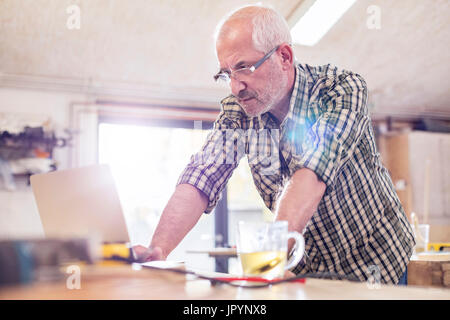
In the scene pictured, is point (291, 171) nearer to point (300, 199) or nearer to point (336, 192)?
point (336, 192)

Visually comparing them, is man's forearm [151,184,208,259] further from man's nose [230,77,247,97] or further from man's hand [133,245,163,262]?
man's nose [230,77,247,97]

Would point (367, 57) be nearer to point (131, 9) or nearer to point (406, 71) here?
point (406, 71)

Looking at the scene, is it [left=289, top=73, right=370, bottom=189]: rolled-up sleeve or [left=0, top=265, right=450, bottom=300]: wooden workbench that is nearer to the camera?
[left=0, top=265, right=450, bottom=300]: wooden workbench

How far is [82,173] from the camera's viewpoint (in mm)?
663

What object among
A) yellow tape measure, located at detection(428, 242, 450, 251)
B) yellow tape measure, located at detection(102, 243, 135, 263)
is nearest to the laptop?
yellow tape measure, located at detection(102, 243, 135, 263)

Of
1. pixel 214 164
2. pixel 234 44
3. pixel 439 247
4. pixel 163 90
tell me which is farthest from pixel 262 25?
pixel 163 90

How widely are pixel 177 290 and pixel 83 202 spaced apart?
234 millimetres

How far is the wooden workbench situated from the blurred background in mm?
2492

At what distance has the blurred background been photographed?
127 inches

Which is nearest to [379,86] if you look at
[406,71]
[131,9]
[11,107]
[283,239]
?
[406,71]

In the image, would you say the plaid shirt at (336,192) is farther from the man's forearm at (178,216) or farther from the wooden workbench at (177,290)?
the wooden workbench at (177,290)

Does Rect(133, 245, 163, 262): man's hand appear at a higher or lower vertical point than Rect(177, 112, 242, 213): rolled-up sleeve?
lower

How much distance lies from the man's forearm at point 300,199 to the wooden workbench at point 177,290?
0.54 feet

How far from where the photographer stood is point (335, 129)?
0.92 meters
